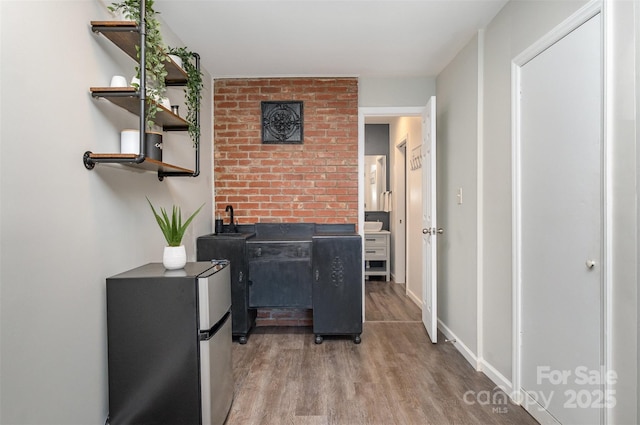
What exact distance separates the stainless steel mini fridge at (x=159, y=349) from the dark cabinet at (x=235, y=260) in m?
1.28

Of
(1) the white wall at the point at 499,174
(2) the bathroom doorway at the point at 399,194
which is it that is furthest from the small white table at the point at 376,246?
(1) the white wall at the point at 499,174

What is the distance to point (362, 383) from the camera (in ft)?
7.09

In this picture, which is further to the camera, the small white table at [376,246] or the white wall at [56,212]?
the small white table at [376,246]

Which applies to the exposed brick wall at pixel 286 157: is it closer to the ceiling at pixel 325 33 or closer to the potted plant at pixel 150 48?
the ceiling at pixel 325 33

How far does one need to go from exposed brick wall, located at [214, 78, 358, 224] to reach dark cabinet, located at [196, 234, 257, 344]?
52 cm

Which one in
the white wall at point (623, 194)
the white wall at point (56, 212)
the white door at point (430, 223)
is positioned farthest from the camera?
the white door at point (430, 223)

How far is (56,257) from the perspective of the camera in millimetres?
1251

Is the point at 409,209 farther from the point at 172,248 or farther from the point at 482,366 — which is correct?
the point at 172,248

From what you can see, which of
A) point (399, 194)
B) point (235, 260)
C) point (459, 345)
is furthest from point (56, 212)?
point (399, 194)

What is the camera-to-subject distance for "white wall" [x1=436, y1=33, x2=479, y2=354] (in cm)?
242

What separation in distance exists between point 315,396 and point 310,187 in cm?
189

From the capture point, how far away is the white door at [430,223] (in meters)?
2.76

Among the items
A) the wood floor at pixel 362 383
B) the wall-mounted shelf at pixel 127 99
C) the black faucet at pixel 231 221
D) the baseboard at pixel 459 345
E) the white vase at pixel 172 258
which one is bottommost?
the wood floor at pixel 362 383

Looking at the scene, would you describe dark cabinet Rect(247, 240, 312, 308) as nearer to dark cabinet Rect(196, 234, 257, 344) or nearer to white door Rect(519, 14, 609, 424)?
dark cabinet Rect(196, 234, 257, 344)
